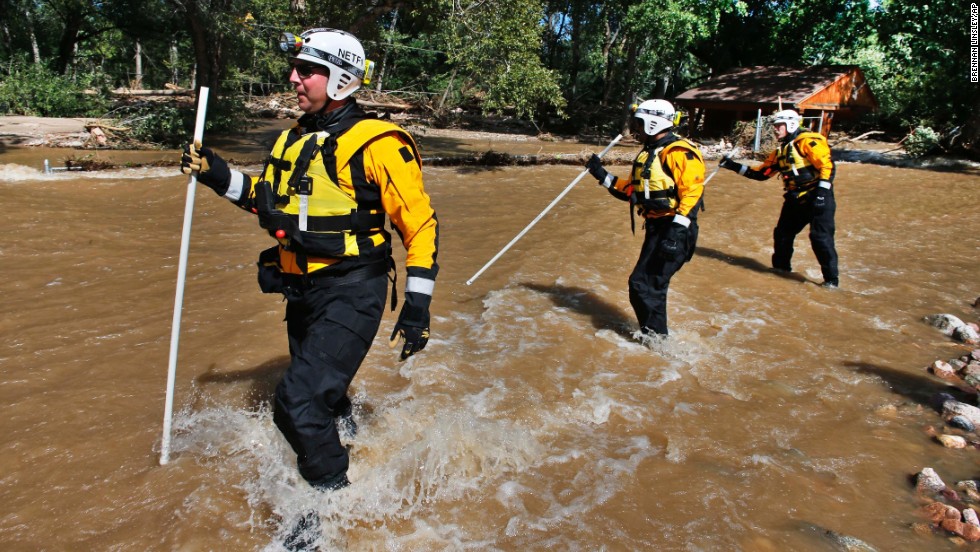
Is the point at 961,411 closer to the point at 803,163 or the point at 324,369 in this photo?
the point at 803,163

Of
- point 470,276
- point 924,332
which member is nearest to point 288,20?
point 470,276

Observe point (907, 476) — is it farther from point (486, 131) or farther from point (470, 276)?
point (486, 131)

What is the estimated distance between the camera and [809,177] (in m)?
8.32

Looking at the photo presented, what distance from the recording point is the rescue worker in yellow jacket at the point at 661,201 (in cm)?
579

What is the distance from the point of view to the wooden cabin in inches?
960

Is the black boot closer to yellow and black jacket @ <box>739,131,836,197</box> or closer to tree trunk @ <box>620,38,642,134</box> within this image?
yellow and black jacket @ <box>739,131,836,197</box>

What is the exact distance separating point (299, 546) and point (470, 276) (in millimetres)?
5170

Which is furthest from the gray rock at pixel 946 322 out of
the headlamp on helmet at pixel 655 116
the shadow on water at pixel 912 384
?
the headlamp on helmet at pixel 655 116

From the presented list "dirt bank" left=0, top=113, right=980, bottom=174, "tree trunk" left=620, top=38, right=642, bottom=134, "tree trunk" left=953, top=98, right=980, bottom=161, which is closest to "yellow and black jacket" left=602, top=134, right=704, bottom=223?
"dirt bank" left=0, top=113, right=980, bottom=174

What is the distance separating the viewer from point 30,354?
5172 millimetres

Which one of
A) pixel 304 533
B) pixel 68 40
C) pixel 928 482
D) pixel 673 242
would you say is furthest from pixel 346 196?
pixel 68 40

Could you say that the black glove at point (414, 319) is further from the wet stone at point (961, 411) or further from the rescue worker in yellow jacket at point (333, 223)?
the wet stone at point (961, 411)

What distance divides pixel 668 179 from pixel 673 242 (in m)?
0.58

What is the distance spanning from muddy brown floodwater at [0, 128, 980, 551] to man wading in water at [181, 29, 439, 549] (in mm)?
572
